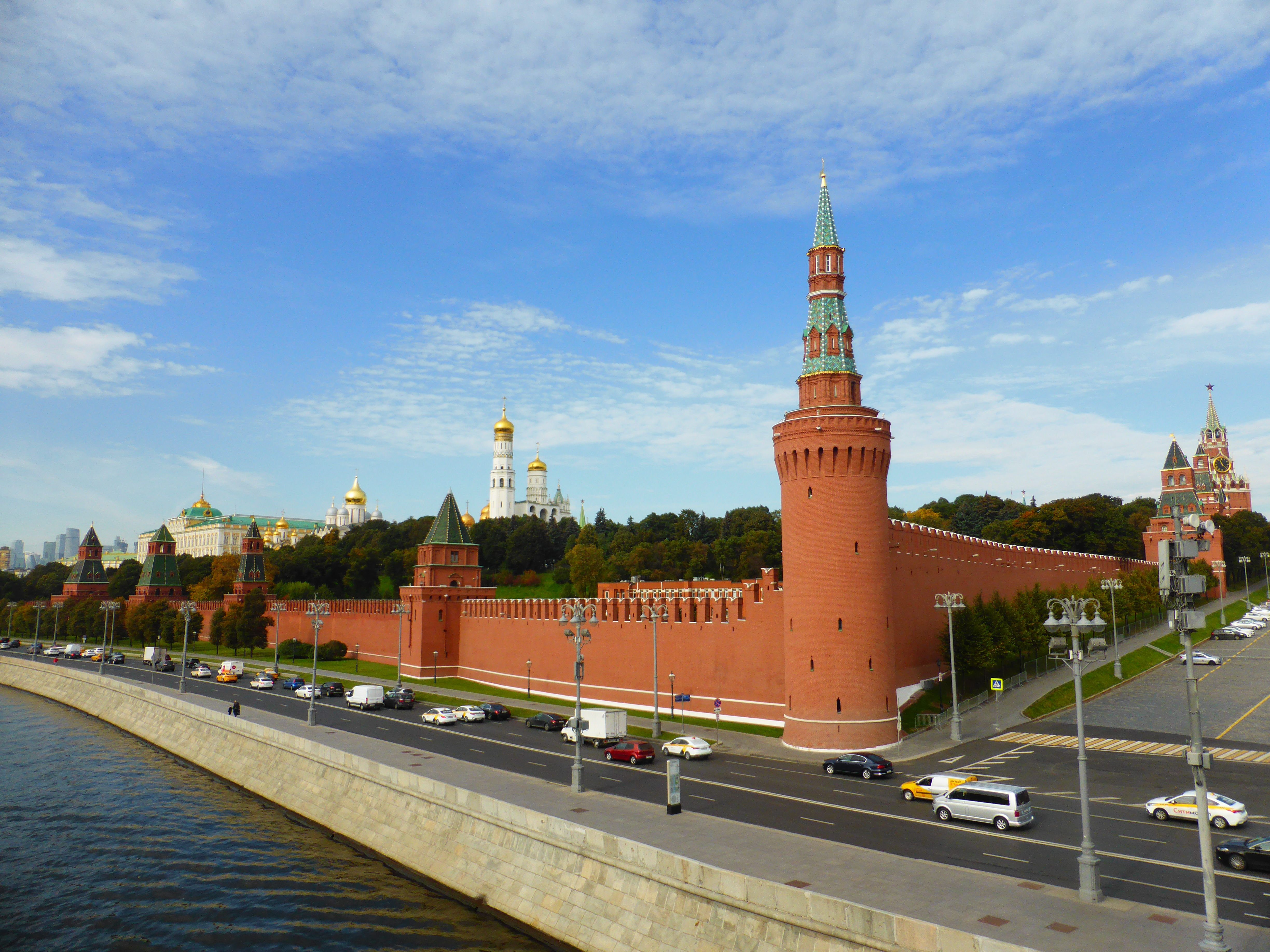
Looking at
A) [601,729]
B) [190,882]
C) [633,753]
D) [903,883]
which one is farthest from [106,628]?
[903,883]

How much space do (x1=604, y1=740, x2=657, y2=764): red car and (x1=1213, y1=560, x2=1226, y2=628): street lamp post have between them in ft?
271

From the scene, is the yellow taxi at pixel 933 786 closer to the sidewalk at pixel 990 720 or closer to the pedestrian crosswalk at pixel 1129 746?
the sidewalk at pixel 990 720

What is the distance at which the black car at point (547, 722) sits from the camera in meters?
44.4

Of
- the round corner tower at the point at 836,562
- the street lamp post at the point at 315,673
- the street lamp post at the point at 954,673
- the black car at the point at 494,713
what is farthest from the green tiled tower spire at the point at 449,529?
the street lamp post at the point at 954,673

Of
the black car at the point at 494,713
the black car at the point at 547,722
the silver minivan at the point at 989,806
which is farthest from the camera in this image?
the black car at the point at 494,713

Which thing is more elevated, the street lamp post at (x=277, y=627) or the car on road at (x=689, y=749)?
the street lamp post at (x=277, y=627)

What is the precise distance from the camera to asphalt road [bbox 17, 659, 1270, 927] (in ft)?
66.5

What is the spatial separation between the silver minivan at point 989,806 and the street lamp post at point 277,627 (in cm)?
6096

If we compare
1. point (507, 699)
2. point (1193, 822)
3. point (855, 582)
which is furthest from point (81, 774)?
point (1193, 822)

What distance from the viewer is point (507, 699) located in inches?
2266

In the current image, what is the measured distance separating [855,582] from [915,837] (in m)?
16.8

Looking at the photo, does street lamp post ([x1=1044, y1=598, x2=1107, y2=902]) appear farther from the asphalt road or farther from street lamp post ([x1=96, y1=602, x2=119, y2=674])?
street lamp post ([x1=96, y1=602, x2=119, y2=674])

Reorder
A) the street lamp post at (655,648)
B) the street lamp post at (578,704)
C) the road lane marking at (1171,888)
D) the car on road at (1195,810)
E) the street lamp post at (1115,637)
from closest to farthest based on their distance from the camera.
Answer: the road lane marking at (1171,888) < the car on road at (1195,810) < the street lamp post at (578,704) < the street lamp post at (655,648) < the street lamp post at (1115,637)

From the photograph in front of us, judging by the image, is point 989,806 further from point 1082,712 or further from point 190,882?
point 190,882
